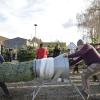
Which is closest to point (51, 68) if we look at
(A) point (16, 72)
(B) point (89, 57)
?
(A) point (16, 72)

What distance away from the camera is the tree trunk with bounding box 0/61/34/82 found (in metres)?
11.6

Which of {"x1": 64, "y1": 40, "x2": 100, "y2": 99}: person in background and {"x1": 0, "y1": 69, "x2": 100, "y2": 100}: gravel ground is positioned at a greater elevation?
{"x1": 64, "y1": 40, "x2": 100, "y2": 99}: person in background

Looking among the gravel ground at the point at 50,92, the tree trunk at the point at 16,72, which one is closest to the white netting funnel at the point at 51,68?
the tree trunk at the point at 16,72

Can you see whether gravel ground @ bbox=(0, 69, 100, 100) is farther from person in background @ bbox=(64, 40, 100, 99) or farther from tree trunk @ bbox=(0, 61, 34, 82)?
person in background @ bbox=(64, 40, 100, 99)

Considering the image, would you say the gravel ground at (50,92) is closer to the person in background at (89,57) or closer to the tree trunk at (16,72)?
the tree trunk at (16,72)

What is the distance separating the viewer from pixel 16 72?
11641 mm

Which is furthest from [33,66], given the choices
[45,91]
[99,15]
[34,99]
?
[99,15]

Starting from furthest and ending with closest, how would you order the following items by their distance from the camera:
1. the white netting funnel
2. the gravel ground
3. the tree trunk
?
the gravel ground → the tree trunk → the white netting funnel

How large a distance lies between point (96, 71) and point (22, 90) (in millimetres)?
2899

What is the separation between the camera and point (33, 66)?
37.9 ft

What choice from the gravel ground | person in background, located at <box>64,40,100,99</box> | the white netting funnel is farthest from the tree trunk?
person in background, located at <box>64,40,100,99</box>

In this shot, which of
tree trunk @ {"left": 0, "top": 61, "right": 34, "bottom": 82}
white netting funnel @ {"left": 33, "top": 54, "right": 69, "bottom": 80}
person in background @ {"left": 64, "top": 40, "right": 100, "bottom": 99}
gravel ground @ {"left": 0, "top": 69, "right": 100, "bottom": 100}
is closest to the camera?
white netting funnel @ {"left": 33, "top": 54, "right": 69, "bottom": 80}

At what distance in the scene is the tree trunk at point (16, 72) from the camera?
37.9 ft

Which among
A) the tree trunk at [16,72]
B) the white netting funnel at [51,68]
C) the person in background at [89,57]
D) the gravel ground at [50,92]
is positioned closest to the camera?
the white netting funnel at [51,68]
